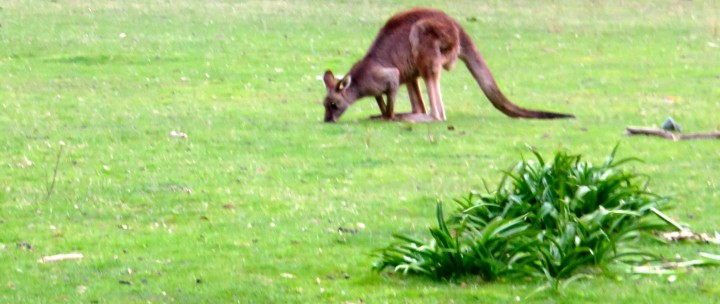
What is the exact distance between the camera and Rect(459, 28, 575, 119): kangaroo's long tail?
11.4 meters

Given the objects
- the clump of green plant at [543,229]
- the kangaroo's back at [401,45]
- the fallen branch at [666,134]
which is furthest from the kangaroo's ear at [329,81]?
the clump of green plant at [543,229]

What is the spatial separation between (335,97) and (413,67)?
77 centimetres

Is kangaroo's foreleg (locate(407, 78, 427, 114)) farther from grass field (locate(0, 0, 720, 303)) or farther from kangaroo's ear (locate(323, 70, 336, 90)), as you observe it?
kangaroo's ear (locate(323, 70, 336, 90))

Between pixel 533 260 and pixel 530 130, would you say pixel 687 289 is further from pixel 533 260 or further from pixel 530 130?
pixel 530 130

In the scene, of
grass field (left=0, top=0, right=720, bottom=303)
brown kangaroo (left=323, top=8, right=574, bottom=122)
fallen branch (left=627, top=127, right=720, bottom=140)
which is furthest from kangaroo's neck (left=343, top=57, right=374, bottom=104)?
fallen branch (left=627, top=127, right=720, bottom=140)

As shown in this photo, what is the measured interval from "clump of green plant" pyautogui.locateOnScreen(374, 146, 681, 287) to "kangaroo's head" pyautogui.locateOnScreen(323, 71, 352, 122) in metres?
4.66

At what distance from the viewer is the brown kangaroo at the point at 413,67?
11375 millimetres

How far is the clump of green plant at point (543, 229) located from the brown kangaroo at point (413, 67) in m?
4.47

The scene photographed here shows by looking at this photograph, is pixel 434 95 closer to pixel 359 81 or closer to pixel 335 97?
pixel 359 81

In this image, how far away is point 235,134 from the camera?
1086cm

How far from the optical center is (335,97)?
11547 millimetres

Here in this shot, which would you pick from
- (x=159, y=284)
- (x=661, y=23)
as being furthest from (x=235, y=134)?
(x=661, y=23)

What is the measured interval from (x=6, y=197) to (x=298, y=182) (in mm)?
1980

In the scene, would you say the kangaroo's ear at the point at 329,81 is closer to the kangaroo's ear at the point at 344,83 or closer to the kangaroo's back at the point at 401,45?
the kangaroo's ear at the point at 344,83
